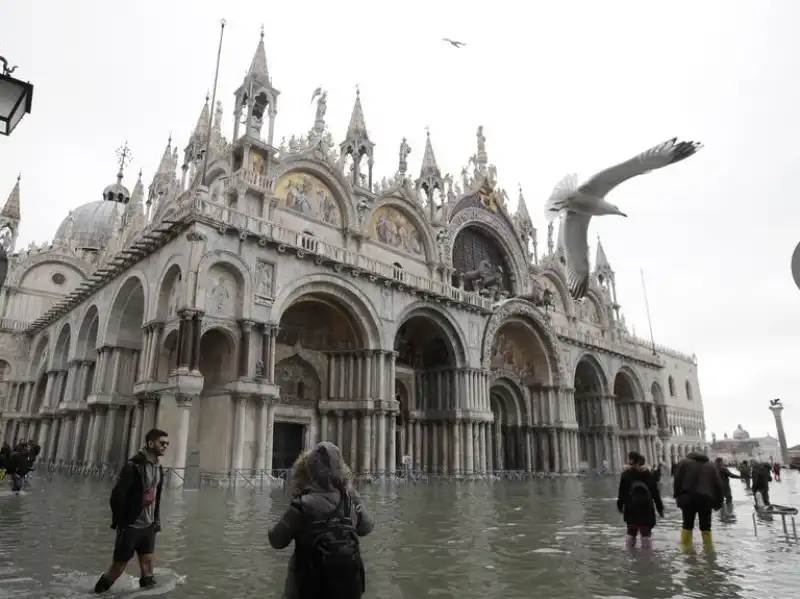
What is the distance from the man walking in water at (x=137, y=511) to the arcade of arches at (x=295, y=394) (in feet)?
47.4

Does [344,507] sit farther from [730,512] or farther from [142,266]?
[142,266]

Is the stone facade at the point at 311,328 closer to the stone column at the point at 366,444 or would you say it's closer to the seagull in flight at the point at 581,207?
the stone column at the point at 366,444

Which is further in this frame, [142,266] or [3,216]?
[3,216]

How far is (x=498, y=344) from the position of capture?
3600 centimetres

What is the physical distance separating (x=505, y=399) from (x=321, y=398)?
1452 cm

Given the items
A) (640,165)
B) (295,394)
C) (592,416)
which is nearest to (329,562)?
(640,165)

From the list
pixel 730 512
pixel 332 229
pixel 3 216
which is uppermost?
pixel 3 216

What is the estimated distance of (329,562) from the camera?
3.11 meters

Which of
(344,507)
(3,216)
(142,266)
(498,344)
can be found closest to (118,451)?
(142,266)

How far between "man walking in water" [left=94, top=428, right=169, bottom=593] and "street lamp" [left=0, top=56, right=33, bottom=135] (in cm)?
339

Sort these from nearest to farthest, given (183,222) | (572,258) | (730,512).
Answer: (572,258) < (730,512) < (183,222)

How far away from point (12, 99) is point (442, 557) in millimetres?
6990

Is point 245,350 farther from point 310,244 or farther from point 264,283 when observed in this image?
point 310,244

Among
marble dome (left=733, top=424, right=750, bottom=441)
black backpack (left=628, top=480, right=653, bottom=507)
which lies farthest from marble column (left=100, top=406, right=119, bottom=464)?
marble dome (left=733, top=424, right=750, bottom=441)
